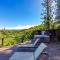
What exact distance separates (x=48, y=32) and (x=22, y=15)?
6.69 metres

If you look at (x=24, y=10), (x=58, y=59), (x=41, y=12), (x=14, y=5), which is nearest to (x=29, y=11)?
(x=24, y=10)

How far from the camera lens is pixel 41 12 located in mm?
35031

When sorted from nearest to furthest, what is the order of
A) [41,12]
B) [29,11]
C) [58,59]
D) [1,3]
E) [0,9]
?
[58,59], [1,3], [0,9], [29,11], [41,12]

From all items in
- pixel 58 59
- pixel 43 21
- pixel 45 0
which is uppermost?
pixel 45 0

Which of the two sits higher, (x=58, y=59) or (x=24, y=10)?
(x=24, y=10)

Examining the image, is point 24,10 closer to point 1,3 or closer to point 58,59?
point 1,3

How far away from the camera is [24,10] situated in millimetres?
27281

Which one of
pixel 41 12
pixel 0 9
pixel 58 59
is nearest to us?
pixel 58 59

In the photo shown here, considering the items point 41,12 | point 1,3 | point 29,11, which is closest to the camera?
point 1,3

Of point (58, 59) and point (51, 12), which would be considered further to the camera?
point (51, 12)

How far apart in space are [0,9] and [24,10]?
14.4ft

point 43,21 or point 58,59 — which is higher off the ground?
point 43,21

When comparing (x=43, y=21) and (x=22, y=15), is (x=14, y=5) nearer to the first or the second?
(x=22, y=15)

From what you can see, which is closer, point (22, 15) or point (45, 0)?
point (22, 15)
